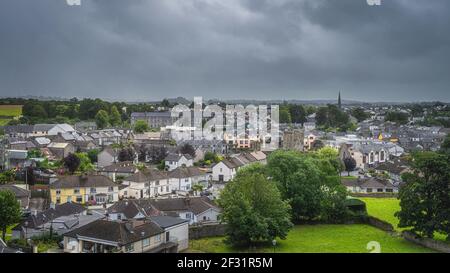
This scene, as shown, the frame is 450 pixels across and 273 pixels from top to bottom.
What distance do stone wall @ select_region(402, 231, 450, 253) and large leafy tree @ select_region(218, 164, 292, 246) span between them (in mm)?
4537

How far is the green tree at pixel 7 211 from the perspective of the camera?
53.4ft

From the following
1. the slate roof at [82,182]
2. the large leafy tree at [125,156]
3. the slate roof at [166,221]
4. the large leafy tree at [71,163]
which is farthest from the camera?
the large leafy tree at [125,156]

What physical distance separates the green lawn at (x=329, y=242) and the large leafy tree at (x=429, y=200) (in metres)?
0.82

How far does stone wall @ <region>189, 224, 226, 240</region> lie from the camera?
1749 cm

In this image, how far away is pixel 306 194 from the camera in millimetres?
20719

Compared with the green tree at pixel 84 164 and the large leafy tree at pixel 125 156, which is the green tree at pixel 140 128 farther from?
the large leafy tree at pixel 125 156

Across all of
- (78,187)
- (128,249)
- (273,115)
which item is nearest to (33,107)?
(273,115)

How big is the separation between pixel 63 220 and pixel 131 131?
40265 mm

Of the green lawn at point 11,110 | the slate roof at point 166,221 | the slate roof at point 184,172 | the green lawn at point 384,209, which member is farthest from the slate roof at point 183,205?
the green lawn at point 11,110

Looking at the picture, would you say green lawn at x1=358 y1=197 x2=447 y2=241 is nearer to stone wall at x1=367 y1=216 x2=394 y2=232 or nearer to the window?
stone wall at x1=367 y1=216 x2=394 y2=232

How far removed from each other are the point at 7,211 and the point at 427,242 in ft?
48.6

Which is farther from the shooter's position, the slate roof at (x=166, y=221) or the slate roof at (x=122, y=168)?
the slate roof at (x=122, y=168)

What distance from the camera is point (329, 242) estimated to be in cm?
1706
